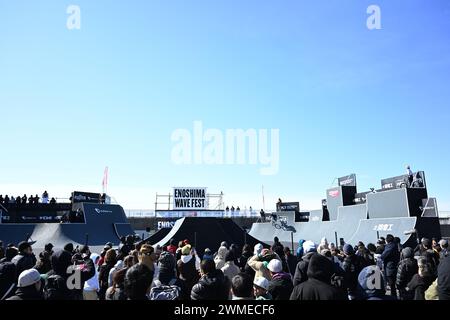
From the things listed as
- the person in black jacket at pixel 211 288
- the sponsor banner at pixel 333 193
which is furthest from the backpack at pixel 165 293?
the sponsor banner at pixel 333 193

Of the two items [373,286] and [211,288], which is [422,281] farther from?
[211,288]

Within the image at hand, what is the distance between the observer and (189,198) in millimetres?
27938

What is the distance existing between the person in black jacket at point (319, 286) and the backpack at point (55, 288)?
3.13m

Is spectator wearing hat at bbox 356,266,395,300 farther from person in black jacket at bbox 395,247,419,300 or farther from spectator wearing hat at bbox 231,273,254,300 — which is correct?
person in black jacket at bbox 395,247,419,300

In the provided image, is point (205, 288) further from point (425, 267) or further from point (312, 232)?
point (312, 232)

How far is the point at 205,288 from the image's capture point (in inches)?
143

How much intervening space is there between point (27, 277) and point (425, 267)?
17.8 ft

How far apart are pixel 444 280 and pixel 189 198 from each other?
81.6 ft

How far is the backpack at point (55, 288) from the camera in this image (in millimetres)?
A: 4191

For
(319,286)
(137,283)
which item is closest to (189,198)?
(137,283)

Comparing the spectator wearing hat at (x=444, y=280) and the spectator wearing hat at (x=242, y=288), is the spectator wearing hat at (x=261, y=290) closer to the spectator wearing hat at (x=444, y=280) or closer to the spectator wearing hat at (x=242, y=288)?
the spectator wearing hat at (x=242, y=288)

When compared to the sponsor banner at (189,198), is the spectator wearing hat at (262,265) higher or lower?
lower
